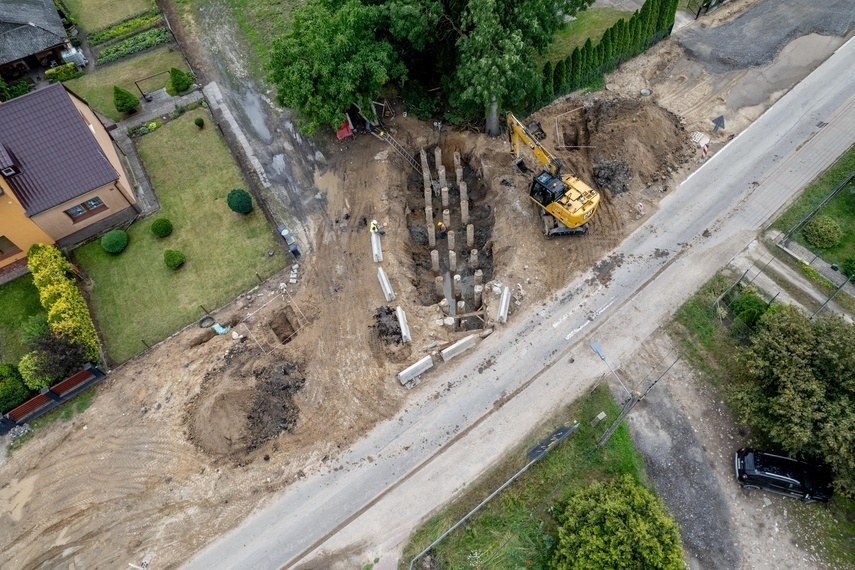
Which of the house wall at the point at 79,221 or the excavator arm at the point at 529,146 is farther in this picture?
the house wall at the point at 79,221

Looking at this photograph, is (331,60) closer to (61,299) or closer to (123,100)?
(123,100)

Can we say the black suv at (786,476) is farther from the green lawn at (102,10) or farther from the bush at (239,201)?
the green lawn at (102,10)

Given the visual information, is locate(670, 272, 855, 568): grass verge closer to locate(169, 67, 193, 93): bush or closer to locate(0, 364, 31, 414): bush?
locate(0, 364, 31, 414): bush

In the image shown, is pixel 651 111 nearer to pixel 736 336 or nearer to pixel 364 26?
pixel 736 336

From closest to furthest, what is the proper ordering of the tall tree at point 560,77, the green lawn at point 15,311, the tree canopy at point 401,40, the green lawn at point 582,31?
the tree canopy at point 401,40
the green lawn at point 15,311
the tall tree at point 560,77
the green lawn at point 582,31

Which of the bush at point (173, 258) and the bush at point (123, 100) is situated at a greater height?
the bush at point (123, 100)

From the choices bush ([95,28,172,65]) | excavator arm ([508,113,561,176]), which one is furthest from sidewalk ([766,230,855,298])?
bush ([95,28,172,65])

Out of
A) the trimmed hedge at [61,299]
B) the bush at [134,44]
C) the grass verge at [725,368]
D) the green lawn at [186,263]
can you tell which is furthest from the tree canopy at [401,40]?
the bush at [134,44]
